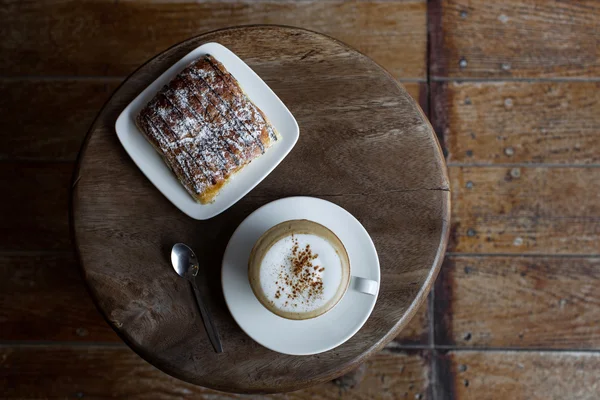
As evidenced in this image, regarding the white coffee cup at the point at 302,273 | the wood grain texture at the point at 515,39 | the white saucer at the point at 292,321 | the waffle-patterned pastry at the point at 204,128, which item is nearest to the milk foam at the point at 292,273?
the white coffee cup at the point at 302,273

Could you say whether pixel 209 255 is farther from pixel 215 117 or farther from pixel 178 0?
pixel 178 0

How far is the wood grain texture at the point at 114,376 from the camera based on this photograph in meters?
1.64

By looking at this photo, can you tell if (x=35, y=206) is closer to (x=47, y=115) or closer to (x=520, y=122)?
(x=47, y=115)

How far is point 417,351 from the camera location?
5.39 feet

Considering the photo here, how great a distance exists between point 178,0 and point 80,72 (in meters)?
0.40

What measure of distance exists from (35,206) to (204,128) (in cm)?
90

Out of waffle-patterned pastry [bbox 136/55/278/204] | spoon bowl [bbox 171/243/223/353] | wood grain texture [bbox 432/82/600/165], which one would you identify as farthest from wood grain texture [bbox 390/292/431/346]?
waffle-patterned pastry [bbox 136/55/278/204]

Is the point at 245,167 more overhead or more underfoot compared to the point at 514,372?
more overhead

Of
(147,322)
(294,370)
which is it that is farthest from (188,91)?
(294,370)

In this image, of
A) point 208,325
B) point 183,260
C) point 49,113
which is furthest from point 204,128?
point 49,113

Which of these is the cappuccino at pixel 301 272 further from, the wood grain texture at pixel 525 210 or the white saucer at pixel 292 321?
the wood grain texture at pixel 525 210

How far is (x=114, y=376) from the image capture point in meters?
1.64

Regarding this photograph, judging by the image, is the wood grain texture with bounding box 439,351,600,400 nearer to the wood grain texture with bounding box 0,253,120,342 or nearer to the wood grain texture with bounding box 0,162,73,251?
the wood grain texture with bounding box 0,253,120,342

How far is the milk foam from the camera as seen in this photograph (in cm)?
96
